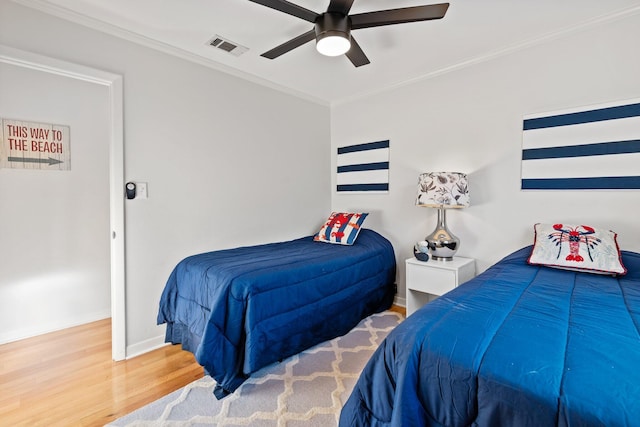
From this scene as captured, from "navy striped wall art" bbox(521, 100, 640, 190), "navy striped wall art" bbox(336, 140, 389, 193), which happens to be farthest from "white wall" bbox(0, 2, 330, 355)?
"navy striped wall art" bbox(521, 100, 640, 190)

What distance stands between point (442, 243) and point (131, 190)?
247 centimetres

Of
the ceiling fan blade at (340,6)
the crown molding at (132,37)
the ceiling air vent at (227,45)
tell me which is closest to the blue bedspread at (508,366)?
the ceiling fan blade at (340,6)

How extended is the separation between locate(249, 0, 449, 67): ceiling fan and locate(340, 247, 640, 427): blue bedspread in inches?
57.7

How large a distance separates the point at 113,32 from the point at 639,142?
359 cm

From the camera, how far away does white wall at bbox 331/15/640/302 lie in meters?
2.05

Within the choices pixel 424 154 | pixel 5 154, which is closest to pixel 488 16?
pixel 424 154

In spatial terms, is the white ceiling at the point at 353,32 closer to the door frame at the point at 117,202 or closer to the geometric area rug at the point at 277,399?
the door frame at the point at 117,202

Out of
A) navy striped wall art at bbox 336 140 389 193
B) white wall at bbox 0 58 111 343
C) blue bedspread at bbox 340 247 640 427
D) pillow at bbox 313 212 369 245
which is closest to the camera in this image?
blue bedspread at bbox 340 247 640 427

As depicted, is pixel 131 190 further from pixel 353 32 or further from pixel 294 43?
pixel 353 32

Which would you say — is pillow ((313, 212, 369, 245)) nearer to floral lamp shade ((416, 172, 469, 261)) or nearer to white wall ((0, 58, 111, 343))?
floral lamp shade ((416, 172, 469, 261))

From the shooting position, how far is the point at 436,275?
8.12 ft

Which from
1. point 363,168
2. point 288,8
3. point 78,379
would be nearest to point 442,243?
point 363,168

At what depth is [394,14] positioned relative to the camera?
65.1 inches

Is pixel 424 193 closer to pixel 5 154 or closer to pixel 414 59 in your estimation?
pixel 414 59
